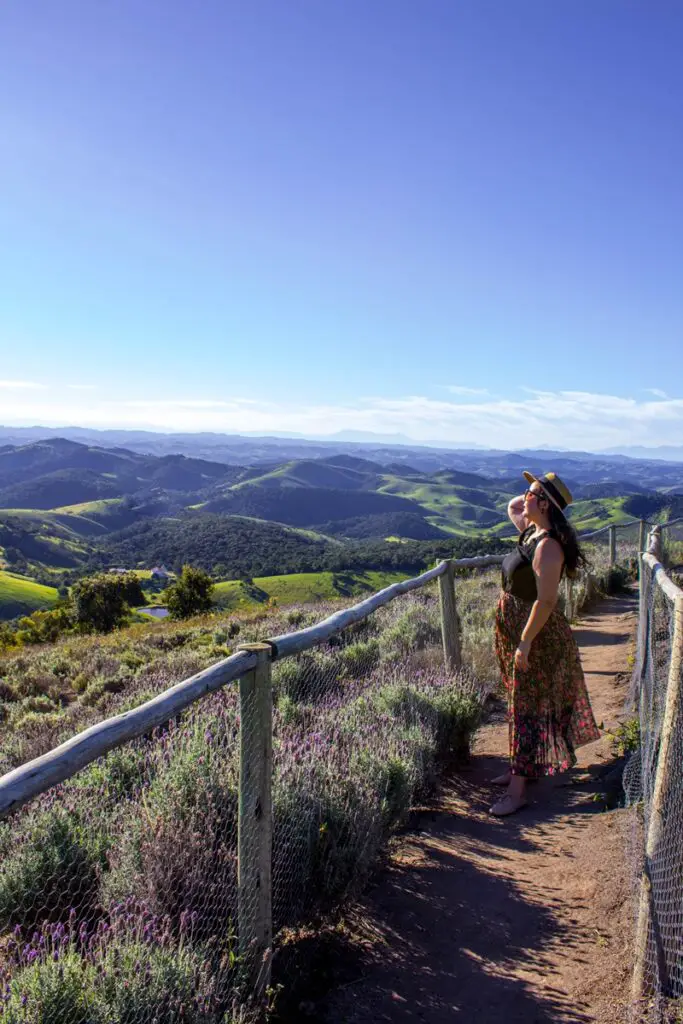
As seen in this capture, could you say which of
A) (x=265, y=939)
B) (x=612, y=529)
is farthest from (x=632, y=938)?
(x=612, y=529)

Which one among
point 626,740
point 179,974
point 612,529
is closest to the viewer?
point 179,974

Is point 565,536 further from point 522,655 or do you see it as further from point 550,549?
point 522,655

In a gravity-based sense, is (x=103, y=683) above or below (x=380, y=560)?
above

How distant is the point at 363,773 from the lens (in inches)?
151

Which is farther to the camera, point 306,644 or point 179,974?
point 306,644

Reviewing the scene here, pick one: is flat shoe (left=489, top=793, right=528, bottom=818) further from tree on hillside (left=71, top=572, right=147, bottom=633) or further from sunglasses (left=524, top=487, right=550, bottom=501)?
tree on hillside (left=71, top=572, right=147, bottom=633)

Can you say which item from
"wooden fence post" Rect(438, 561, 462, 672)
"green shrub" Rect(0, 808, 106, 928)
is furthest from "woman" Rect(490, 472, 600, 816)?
"green shrub" Rect(0, 808, 106, 928)

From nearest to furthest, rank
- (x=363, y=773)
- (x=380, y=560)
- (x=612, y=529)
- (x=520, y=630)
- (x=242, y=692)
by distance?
(x=242, y=692) → (x=363, y=773) → (x=520, y=630) → (x=612, y=529) → (x=380, y=560)

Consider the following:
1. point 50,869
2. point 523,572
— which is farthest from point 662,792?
point 50,869

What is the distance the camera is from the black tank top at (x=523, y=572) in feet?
14.5

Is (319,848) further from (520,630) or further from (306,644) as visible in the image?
(520,630)

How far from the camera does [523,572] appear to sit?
450 cm

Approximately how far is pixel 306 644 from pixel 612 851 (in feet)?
7.58

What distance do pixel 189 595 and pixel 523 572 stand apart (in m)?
28.8
